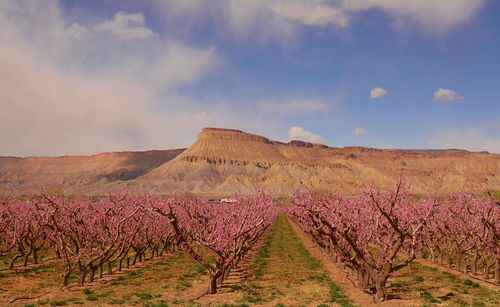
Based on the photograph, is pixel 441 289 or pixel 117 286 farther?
pixel 117 286

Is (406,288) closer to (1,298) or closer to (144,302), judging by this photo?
(144,302)

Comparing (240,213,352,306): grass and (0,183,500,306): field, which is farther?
(240,213,352,306): grass

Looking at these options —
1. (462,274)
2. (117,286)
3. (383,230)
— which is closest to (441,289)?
(383,230)

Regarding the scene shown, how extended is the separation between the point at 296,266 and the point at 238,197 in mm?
7778

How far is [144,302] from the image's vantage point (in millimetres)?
14523

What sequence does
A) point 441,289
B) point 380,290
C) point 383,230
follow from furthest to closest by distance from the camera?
point 383,230, point 441,289, point 380,290

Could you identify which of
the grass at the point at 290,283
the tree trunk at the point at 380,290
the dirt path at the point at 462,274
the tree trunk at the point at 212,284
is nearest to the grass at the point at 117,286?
the tree trunk at the point at 212,284

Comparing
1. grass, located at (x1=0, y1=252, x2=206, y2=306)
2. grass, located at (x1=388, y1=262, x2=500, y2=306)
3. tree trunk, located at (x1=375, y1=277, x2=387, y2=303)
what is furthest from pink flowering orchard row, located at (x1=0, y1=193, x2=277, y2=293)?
grass, located at (x1=388, y1=262, x2=500, y2=306)

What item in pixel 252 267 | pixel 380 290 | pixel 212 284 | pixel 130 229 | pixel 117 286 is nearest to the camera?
pixel 380 290

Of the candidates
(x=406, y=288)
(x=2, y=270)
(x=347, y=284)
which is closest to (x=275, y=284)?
(x=347, y=284)

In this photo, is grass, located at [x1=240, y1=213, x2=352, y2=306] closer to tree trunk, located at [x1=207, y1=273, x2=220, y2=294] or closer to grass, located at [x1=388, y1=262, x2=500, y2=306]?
tree trunk, located at [x1=207, y1=273, x2=220, y2=294]

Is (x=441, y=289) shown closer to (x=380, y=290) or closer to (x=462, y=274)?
(x=462, y=274)

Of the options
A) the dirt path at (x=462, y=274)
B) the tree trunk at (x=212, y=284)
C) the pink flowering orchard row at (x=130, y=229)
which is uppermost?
the pink flowering orchard row at (x=130, y=229)

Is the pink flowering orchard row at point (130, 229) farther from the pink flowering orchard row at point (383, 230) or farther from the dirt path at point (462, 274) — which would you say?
the dirt path at point (462, 274)
